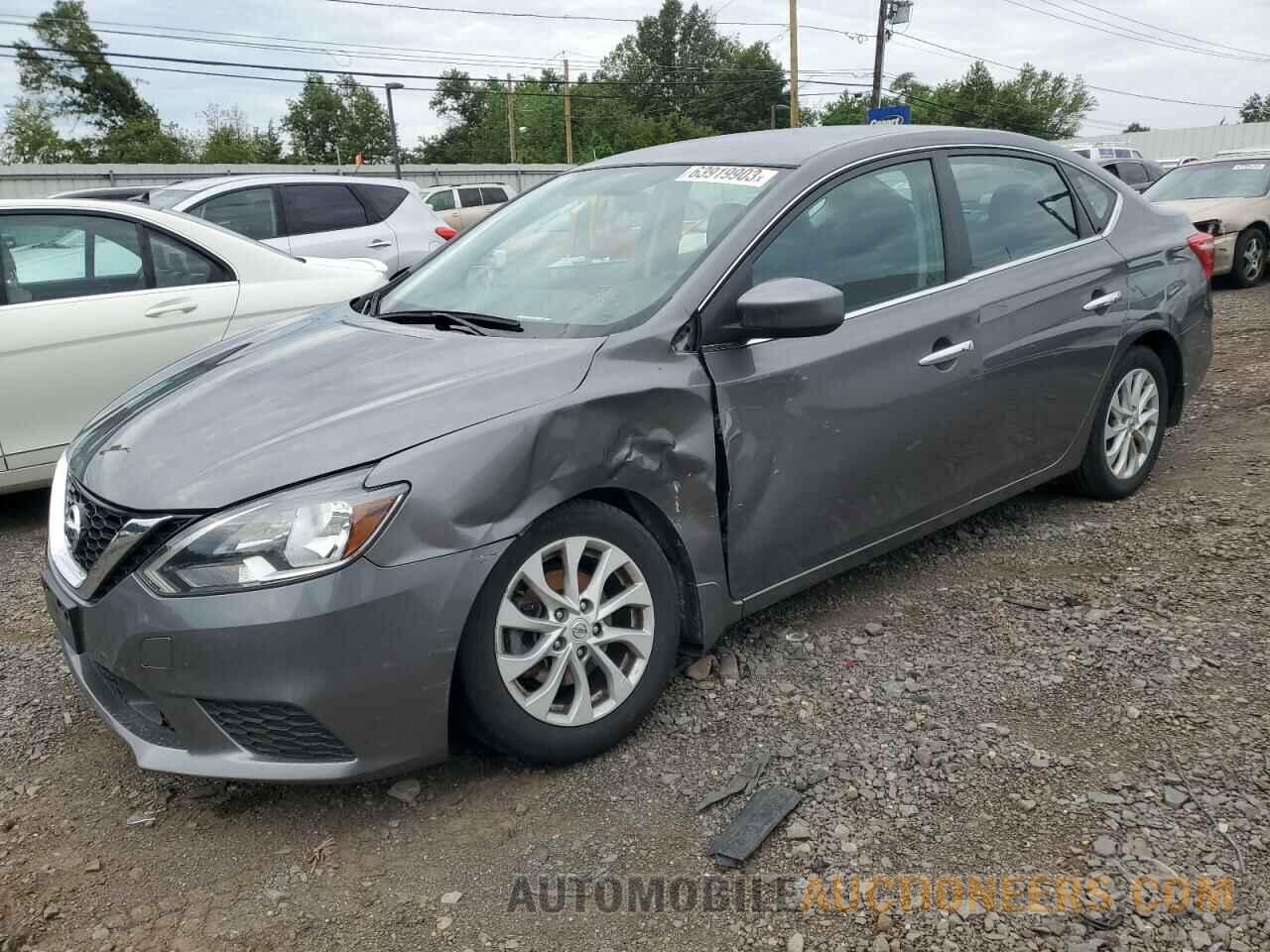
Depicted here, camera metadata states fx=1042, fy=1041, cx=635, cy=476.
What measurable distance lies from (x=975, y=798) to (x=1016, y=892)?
0.34 meters

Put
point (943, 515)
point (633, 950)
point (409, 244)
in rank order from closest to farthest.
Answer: point (633, 950) → point (943, 515) → point (409, 244)

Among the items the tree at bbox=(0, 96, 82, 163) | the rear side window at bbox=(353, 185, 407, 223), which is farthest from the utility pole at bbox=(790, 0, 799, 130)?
the tree at bbox=(0, 96, 82, 163)

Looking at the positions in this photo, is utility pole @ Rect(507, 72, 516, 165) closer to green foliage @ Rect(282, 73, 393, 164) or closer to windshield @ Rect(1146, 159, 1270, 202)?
green foliage @ Rect(282, 73, 393, 164)

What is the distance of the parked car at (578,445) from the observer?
2.34 metres

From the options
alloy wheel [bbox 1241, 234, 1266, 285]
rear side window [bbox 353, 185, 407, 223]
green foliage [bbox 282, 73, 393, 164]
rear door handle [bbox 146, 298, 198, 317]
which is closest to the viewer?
rear door handle [bbox 146, 298, 198, 317]

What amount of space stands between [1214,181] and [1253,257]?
116 centimetres

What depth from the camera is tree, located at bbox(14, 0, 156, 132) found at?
2566 inches

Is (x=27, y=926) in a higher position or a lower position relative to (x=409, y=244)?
lower

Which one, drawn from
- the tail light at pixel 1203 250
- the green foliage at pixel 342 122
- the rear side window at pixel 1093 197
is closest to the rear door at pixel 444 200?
the tail light at pixel 1203 250

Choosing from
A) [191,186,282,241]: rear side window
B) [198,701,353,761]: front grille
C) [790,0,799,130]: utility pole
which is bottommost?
[198,701,353,761]: front grille

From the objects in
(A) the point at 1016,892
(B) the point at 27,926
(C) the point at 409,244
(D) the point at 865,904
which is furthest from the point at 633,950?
(C) the point at 409,244

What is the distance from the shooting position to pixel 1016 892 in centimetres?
225

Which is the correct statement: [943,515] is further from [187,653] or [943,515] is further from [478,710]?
[187,653]

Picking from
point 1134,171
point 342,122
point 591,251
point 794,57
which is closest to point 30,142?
point 342,122
